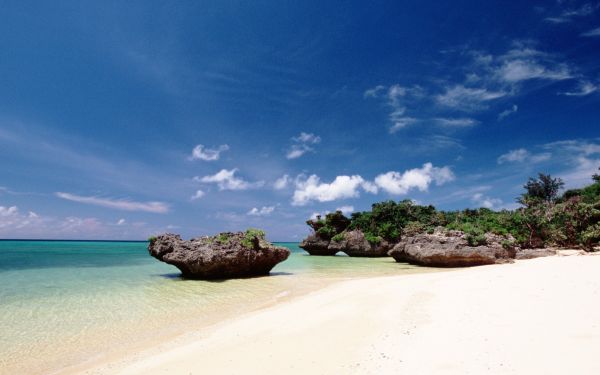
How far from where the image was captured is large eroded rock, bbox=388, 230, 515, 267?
19609 millimetres

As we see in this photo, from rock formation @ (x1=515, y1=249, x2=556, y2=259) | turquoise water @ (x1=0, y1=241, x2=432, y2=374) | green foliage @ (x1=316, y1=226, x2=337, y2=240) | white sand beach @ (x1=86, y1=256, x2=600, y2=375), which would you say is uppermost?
green foliage @ (x1=316, y1=226, x2=337, y2=240)

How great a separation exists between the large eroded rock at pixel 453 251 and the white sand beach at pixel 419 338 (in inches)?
425

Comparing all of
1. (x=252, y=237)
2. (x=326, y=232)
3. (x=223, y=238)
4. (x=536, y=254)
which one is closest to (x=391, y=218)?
(x=326, y=232)

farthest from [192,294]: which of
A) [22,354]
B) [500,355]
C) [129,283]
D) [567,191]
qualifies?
[567,191]

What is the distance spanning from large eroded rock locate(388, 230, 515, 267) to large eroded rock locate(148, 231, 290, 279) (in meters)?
9.68

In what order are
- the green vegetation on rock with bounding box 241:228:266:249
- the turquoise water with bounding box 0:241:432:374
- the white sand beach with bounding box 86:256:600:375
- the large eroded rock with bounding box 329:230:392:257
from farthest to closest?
the large eroded rock with bounding box 329:230:392:257, the green vegetation on rock with bounding box 241:228:266:249, the turquoise water with bounding box 0:241:432:374, the white sand beach with bounding box 86:256:600:375

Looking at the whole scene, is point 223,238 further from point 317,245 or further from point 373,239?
point 317,245

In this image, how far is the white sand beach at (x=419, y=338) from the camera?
14.1 ft

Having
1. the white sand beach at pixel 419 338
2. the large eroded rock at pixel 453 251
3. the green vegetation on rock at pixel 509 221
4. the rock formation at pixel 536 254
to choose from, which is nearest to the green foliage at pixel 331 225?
the green vegetation on rock at pixel 509 221

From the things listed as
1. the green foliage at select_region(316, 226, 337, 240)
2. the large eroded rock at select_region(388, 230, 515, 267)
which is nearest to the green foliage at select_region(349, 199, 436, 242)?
the green foliage at select_region(316, 226, 337, 240)

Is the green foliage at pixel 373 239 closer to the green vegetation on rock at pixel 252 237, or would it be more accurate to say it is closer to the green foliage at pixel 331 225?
the green foliage at pixel 331 225

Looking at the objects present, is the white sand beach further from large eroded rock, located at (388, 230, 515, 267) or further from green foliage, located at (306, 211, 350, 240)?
green foliage, located at (306, 211, 350, 240)

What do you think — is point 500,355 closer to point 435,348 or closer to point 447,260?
point 435,348

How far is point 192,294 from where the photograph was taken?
1327 centimetres
